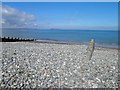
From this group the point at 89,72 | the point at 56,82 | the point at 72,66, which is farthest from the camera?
the point at 72,66

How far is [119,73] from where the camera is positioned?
15.9 m

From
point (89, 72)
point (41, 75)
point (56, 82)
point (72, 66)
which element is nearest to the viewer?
point (56, 82)

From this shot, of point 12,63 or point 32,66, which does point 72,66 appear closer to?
point 32,66

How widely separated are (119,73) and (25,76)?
20.7 ft

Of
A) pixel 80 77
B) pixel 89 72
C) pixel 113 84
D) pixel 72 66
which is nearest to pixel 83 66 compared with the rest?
pixel 72 66

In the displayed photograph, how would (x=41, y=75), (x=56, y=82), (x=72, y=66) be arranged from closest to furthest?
(x=56, y=82) → (x=41, y=75) → (x=72, y=66)

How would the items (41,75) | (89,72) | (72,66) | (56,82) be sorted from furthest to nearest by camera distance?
(72,66) → (89,72) → (41,75) → (56,82)

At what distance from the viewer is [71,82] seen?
493 inches

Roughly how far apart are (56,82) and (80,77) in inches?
76.9

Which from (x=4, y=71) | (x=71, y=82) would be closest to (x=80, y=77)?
(x=71, y=82)

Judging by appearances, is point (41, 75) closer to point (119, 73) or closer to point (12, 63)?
point (12, 63)

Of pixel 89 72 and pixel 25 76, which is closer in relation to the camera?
pixel 25 76

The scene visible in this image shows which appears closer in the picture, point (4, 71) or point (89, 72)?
point (4, 71)

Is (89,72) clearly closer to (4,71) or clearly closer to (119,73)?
(119,73)
